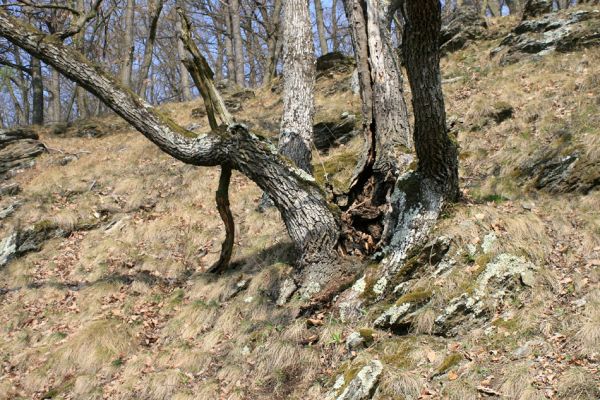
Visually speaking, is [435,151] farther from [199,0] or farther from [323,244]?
[199,0]

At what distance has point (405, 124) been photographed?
247 inches

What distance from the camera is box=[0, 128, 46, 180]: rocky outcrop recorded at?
13.0m

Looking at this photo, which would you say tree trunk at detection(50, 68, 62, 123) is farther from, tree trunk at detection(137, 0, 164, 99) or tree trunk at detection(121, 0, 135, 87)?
tree trunk at detection(121, 0, 135, 87)

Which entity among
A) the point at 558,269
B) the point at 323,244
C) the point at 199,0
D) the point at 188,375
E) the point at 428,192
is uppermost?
the point at 199,0

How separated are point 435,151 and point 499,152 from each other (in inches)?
141

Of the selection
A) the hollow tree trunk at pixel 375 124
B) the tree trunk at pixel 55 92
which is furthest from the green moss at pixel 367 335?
the tree trunk at pixel 55 92

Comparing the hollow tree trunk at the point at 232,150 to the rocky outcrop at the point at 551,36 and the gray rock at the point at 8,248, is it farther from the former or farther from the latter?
the rocky outcrop at the point at 551,36

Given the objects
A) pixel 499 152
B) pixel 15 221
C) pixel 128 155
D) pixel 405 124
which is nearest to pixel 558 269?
pixel 405 124

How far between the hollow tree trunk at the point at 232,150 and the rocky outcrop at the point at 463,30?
10057 mm

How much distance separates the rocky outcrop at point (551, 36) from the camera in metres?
→ 10.8

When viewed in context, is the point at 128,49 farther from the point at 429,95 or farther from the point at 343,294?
the point at 429,95

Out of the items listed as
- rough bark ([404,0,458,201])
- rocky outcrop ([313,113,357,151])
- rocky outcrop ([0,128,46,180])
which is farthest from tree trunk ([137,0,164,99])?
→ rough bark ([404,0,458,201])

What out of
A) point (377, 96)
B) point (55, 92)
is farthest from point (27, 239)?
point (55, 92)

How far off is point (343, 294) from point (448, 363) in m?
1.60
